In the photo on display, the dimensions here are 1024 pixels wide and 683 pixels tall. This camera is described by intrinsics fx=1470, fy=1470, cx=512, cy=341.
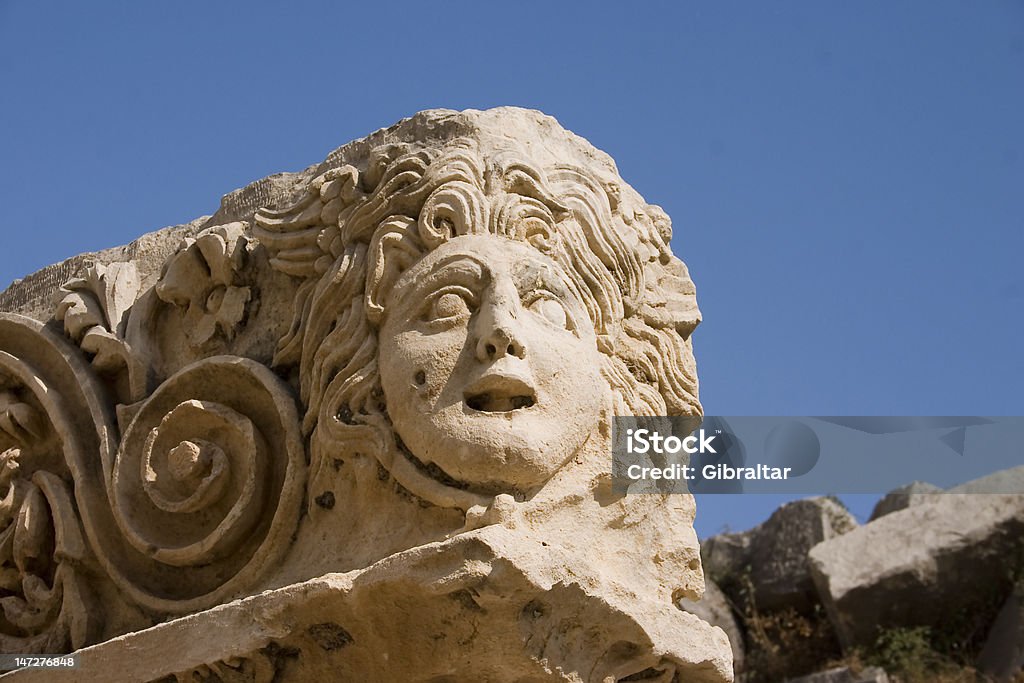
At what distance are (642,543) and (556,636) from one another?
1.50 feet

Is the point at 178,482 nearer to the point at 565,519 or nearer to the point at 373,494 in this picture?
the point at 373,494

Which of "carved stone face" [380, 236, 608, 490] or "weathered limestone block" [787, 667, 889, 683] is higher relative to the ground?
"weathered limestone block" [787, 667, 889, 683]

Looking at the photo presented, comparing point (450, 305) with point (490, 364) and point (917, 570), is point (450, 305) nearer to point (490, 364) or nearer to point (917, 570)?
point (490, 364)

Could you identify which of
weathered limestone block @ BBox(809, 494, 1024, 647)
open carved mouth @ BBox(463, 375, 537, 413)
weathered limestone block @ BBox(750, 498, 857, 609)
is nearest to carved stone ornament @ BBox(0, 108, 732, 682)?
open carved mouth @ BBox(463, 375, 537, 413)

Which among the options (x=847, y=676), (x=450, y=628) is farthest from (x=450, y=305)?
(x=847, y=676)

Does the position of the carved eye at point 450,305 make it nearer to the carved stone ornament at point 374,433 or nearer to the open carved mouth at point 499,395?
the carved stone ornament at point 374,433

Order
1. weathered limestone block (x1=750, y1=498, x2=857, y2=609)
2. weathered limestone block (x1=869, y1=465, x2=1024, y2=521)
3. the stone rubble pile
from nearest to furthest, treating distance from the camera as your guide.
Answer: the stone rubble pile < weathered limestone block (x1=869, y1=465, x2=1024, y2=521) < weathered limestone block (x1=750, y1=498, x2=857, y2=609)

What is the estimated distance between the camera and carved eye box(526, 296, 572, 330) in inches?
165

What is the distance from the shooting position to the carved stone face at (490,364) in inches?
154

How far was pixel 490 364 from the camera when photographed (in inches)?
156

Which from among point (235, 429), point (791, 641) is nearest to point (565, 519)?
point (235, 429)

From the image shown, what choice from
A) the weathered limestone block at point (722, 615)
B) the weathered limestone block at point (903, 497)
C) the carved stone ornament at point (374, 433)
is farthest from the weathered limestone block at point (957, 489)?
the carved stone ornament at point (374, 433)

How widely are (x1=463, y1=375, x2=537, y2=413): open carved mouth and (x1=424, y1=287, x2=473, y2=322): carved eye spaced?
26cm

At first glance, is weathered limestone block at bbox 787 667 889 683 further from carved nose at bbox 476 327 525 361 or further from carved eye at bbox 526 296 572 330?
carved nose at bbox 476 327 525 361
